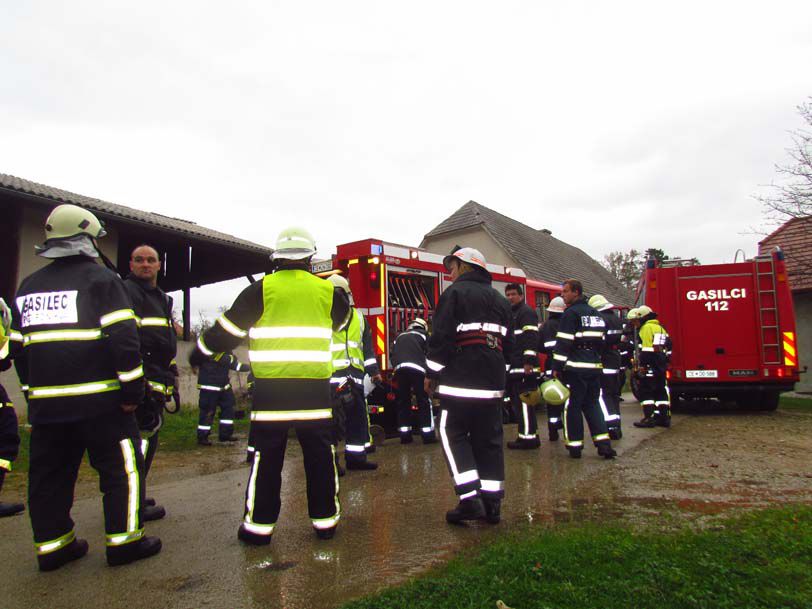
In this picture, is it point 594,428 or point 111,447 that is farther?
point 594,428

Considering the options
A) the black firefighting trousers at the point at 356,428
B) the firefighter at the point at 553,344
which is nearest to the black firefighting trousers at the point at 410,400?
the black firefighting trousers at the point at 356,428

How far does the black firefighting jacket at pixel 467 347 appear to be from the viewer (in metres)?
4.33

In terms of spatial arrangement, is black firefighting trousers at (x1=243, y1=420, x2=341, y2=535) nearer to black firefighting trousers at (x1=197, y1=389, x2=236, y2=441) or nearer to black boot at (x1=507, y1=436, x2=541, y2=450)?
black boot at (x1=507, y1=436, x2=541, y2=450)

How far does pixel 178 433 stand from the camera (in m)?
9.51

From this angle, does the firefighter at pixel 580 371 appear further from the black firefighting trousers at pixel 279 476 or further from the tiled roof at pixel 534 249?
the tiled roof at pixel 534 249

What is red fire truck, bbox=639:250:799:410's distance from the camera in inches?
432

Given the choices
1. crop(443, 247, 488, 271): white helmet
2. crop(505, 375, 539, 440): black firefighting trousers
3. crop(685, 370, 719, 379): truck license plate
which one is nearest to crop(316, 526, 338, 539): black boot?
crop(443, 247, 488, 271): white helmet

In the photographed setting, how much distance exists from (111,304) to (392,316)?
5.78 m

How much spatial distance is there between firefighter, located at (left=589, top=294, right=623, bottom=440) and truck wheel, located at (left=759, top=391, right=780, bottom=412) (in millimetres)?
4858

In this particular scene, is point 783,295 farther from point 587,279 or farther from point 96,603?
point 587,279

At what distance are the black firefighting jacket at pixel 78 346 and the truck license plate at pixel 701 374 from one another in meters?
10.5

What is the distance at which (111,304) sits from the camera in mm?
3416

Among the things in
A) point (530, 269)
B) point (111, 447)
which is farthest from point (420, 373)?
point (530, 269)

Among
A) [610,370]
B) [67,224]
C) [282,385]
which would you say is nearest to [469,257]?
[282,385]
